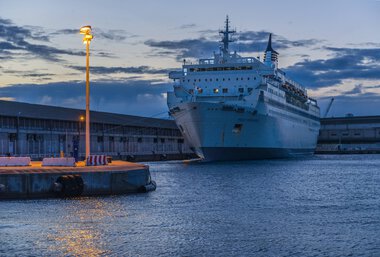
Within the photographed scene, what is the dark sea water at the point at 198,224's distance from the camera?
21.8 metres

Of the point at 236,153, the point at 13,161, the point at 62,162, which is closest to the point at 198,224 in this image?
the point at 62,162

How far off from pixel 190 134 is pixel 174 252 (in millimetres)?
59617

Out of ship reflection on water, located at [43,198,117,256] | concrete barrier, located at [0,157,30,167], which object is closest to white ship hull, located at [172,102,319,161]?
concrete barrier, located at [0,157,30,167]

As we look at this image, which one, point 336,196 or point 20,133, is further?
point 20,133

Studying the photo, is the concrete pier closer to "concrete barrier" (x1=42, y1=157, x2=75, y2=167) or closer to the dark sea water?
the dark sea water

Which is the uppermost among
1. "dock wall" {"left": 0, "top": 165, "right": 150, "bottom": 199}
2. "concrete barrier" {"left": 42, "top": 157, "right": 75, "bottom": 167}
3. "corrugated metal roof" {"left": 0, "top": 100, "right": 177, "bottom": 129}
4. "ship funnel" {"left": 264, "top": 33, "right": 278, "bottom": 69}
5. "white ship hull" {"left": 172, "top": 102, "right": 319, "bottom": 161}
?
"ship funnel" {"left": 264, "top": 33, "right": 278, "bottom": 69}

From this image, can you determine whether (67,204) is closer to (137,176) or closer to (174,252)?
(137,176)

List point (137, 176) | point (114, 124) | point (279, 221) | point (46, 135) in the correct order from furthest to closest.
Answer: point (114, 124) < point (46, 135) < point (137, 176) < point (279, 221)

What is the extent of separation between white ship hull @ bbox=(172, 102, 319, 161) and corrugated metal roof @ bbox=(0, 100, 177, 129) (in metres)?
15.6

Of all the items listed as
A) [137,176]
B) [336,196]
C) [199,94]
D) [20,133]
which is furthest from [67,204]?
[199,94]

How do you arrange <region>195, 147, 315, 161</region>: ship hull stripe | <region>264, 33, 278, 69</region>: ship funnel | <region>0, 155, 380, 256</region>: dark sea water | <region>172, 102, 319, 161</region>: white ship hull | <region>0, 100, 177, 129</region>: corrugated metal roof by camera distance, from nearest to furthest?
<region>0, 155, 380, 256</region>: dark sea water, <region>0, 100, 177, 129</region>: corrugated metal roof, <region>172, 102, 319, 161</region>: white ship hull, <region>195, 147, 315, 161</region>: ship hull stripe, <region>264, 33, 278, 69</region>: ship funnel

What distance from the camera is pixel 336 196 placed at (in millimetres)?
40125

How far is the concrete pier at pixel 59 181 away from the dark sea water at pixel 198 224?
3.63ft

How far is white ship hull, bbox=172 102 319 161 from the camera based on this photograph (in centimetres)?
7806
